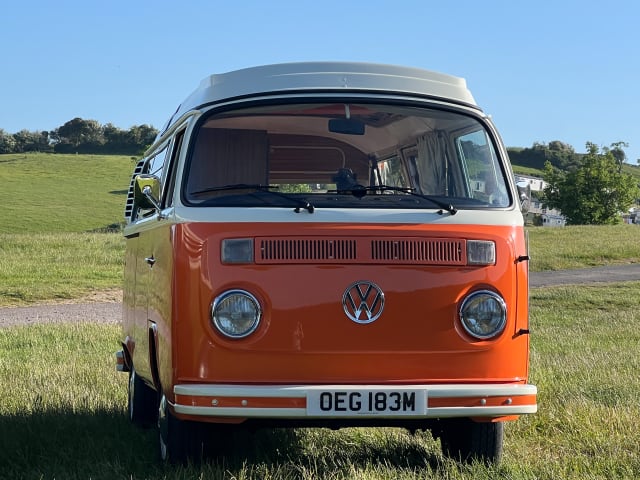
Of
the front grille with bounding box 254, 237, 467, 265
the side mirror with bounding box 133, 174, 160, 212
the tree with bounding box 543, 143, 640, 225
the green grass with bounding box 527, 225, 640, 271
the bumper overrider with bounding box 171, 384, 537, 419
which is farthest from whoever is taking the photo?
the tree with bounding box 543, 143, 640, 225

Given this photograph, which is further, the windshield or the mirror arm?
the mirror arm

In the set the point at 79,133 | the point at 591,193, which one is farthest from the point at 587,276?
the point at 79,133

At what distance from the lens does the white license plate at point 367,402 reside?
4855 mm

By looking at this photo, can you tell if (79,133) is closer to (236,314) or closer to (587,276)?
(587,276)

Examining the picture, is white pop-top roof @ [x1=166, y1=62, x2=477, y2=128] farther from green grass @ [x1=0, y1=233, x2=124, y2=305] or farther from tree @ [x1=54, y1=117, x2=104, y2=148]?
tree @ [x1=54, y1=117, x2=104, y2=148]

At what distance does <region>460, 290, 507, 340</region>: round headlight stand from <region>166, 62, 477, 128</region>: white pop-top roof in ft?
4.13

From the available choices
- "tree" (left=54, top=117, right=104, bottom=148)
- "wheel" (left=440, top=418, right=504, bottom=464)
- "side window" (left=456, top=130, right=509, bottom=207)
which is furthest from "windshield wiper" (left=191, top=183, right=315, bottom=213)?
"tree" (left=54, top=117, right=104, bottom=148)

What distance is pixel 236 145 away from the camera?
5613mm

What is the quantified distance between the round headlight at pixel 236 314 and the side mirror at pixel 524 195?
170cm

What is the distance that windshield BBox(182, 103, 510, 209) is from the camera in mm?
5312

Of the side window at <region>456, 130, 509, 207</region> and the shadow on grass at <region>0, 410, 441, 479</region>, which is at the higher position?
the side window at <region>456, 130, 509, 207</region>

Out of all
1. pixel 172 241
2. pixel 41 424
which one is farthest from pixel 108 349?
pixel 172 241

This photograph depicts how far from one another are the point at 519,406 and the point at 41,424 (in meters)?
3.24

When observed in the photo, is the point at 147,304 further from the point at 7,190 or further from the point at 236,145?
the point at 7,190
